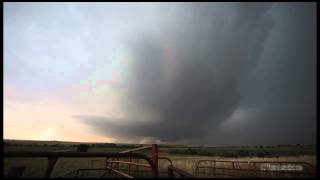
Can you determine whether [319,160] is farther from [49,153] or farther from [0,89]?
[0,89]

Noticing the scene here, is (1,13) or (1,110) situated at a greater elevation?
(1,13)

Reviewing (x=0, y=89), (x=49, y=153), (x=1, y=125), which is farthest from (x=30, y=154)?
(x=0, y=89)

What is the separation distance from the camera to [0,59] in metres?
5.39

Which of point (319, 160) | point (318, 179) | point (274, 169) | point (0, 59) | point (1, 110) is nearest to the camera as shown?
point (318, 179)

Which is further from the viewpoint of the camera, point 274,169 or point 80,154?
point 274,169

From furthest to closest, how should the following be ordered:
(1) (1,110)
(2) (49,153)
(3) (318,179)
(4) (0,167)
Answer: (1) (1,110)
(3) (318,179)
(2) (49,153)
(4) (0,167)

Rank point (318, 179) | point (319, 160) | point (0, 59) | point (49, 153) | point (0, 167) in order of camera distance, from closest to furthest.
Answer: point (0, 167) → point (49, 153) → point (318, 179) → point (319, 160) → point (0, 59)

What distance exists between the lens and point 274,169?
12.2m

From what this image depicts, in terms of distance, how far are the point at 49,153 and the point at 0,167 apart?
1.73ft

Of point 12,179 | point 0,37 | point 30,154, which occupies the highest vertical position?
point 0,37

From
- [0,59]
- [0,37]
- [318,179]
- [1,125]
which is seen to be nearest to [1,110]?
[1,125]

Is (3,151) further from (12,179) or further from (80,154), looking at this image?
(80,154)

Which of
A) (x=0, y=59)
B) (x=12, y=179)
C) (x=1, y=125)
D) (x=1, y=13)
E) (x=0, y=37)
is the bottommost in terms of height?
(x=12, y=179)

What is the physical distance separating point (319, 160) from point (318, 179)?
55 cm
